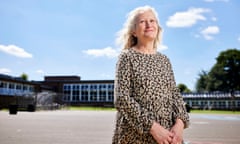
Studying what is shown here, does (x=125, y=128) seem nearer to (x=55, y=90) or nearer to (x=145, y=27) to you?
(x=145, y=27)

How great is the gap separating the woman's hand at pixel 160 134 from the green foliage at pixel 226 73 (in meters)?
72.0

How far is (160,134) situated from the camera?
6.58ft

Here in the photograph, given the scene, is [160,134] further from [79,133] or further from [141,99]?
[79,133]

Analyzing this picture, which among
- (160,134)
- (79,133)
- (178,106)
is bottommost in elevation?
(79,133)

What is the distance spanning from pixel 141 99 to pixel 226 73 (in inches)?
2873

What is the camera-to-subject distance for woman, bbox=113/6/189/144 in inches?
81.0

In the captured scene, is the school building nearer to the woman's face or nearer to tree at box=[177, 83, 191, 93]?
tree at box=[177, 83, 191, 93]

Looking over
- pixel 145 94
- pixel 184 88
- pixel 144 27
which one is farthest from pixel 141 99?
pixel 184 88

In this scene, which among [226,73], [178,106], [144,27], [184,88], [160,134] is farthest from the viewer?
[184,88]

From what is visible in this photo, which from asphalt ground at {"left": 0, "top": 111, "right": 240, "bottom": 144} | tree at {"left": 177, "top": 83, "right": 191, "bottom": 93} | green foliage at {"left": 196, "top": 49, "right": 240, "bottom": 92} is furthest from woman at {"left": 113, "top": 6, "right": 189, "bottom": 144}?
tree at {"left": 177, "top": 83, "right": 191, "bottom": 93}

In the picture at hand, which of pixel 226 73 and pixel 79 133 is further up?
pixel 226 73

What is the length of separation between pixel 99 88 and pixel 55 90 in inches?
424

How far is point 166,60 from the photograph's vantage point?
96.6 inches

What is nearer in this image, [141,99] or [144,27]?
[141,99]
